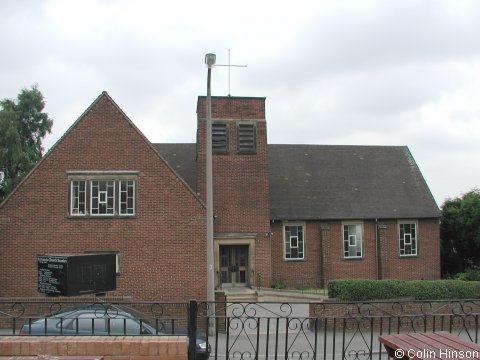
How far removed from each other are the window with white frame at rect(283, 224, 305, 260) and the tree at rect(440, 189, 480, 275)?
354 inches

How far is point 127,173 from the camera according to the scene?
67.8 ft

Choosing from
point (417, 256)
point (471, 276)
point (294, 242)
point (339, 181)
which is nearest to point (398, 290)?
point (471, 276)

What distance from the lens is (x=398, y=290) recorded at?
17.8 metres

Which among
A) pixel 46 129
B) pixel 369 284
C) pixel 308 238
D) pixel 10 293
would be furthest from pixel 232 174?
pixel 46 129

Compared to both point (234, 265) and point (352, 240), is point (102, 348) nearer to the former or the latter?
point (234, 265)

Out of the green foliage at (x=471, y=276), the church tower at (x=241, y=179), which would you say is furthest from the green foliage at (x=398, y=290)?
the church tower at (x=241, y=179)

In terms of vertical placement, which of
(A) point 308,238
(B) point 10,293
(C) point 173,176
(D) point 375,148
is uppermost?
(D) point 375,148

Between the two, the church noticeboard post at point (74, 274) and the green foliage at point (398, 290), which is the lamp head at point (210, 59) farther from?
the green foliage at point (398, 290)

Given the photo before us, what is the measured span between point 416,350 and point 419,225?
22960 millimetres

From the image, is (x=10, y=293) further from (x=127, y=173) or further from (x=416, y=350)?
(x=416, y=350)

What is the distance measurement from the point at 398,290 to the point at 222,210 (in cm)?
908

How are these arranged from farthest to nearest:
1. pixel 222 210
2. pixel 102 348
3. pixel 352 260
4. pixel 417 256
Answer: pixel 417 256 → pixel 352 260 → pixel 222 210 → pixel 102 348

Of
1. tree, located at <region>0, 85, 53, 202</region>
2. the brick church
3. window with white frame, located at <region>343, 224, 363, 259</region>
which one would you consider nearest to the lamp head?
the brick church

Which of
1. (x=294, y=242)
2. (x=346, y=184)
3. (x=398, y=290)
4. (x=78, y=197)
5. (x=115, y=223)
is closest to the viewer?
(x=398, y=290)
